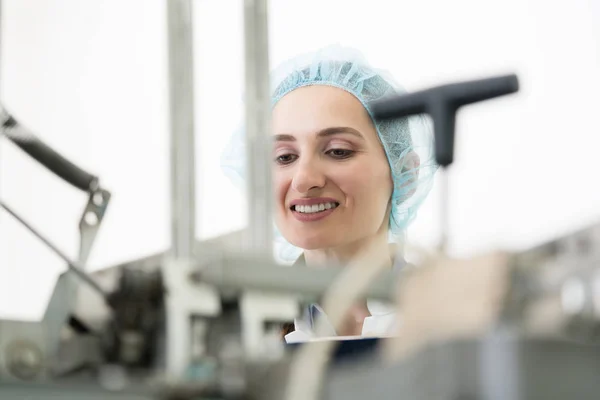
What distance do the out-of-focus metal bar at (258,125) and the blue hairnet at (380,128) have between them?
89 centimetres

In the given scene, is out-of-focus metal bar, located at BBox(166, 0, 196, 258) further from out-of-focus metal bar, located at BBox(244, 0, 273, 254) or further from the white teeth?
the white teeth

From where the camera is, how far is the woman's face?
5.04ft

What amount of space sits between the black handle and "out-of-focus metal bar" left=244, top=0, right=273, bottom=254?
118 millimetres

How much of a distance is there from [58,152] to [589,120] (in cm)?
159

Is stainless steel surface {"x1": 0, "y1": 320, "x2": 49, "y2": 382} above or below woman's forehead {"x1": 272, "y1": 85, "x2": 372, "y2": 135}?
below

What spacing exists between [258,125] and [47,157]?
24 centimetres

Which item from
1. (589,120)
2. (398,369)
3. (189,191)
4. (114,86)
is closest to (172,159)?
(189,191)

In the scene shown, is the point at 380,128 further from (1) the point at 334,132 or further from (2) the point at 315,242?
(2) the point at 315,242

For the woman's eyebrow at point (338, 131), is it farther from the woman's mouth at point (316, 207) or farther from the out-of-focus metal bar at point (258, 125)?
the out-of-focus metal bar at point (258, 125)

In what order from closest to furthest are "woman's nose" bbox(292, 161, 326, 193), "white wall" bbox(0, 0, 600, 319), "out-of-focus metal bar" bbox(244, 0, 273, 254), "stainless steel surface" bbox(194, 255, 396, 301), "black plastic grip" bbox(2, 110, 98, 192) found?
"stainless steel surface" bbox(194, 255, 396, 301) → "out-of-focus metal bar" bbox(244, 0, 273, 254) → "black plastic grip" bbox(2, 110, 98, 192) → "woman's nose" bbox(292, 161, 326, 193) → "white wall" bbox(0, 0, 600, 319)

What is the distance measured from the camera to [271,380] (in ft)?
1.43

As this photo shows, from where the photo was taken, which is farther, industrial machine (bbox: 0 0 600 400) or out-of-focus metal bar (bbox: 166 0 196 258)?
out-of-focus metal bar (bbox: 166 0 196 258)

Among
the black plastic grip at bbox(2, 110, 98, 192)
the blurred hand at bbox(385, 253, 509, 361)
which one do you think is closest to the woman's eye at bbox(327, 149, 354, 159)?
the black plastic grip at bbox(2, 110, 98, 192)

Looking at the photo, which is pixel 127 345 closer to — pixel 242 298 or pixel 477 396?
pixel 242 298
